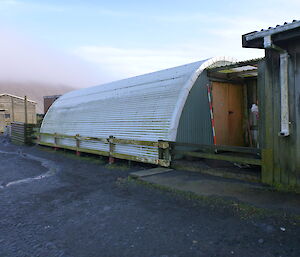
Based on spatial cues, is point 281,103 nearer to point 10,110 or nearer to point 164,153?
point 164,153

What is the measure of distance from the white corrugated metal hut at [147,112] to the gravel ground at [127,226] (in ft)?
9.02

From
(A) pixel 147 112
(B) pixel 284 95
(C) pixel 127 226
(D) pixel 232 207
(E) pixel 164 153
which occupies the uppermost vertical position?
(B) pixel 284 95

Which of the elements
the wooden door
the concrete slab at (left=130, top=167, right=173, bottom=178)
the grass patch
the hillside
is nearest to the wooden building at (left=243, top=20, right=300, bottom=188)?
the grass patch

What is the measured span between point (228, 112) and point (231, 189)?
16.4 feet

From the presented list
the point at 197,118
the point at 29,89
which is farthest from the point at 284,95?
the point at 29,89

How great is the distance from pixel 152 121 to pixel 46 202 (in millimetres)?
4621

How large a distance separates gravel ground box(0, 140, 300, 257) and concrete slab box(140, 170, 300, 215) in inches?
17.0

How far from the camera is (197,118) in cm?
931

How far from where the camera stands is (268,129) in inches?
238

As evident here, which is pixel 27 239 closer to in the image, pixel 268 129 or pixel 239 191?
pixel 239 191

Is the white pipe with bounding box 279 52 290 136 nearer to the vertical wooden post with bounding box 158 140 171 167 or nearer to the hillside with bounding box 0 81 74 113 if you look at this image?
the vertical wooden post with bounding box 158 140 171 167

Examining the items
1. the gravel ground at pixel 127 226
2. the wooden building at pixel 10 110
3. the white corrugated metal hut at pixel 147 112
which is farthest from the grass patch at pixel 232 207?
the wooden building at pixel 10 110

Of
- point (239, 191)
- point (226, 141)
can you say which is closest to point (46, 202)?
point (239, 191)

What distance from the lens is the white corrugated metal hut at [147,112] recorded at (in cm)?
896
